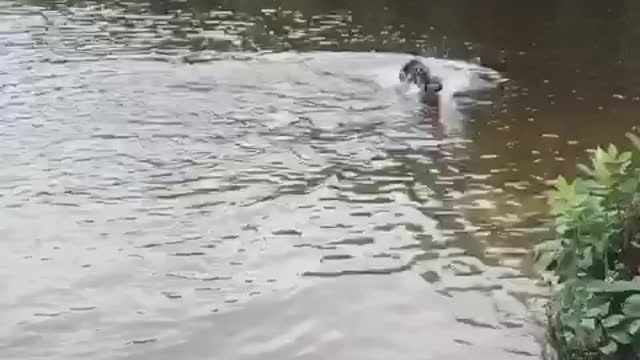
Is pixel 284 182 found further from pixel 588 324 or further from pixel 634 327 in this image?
pixel 634 327

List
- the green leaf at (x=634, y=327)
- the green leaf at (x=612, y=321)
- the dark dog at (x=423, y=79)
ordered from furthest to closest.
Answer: the dark dog at (x=423, y=79)
the green leaf at (x=612, y=321)
the green leaf at (x=634, y=327)

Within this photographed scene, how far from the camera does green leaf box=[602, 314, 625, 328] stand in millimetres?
5145

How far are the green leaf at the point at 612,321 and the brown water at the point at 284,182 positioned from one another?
1.37m

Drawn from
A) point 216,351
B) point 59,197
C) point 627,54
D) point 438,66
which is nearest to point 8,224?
point 59,197

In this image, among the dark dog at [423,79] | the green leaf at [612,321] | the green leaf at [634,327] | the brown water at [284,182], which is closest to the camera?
the green leaf at [634,327]

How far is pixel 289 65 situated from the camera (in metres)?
15.1

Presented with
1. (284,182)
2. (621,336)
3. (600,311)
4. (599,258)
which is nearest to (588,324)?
(600,311)

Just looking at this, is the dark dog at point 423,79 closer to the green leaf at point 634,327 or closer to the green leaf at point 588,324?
the green leaf at point 588,324

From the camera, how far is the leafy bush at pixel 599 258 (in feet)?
17.1

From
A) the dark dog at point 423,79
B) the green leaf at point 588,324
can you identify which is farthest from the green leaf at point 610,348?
the dark dog at point 423,79

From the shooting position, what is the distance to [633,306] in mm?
5102

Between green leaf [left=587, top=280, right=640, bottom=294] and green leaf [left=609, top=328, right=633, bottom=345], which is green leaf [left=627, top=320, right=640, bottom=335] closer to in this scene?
green leaf [left=609, top=328, right=633, bottom=345]

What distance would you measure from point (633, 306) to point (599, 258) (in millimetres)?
508

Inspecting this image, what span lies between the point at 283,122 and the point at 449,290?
4.95m
